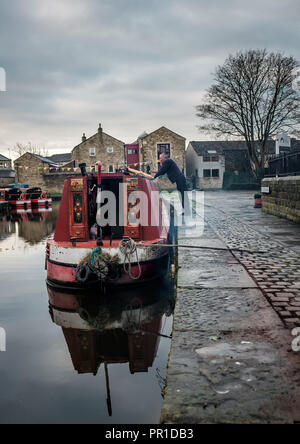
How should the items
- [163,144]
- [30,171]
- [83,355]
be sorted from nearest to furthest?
[83,355] → [30,171] → [163,144]

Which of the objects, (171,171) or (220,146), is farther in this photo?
(220,146)

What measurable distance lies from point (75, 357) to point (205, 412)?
2927 mm

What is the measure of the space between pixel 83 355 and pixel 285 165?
9.83m

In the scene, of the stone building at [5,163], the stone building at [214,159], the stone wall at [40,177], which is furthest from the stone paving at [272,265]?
the stone building at [5,163]

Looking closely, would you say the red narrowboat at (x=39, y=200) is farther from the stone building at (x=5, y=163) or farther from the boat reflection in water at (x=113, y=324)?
the stone building at (x=5, y=163)

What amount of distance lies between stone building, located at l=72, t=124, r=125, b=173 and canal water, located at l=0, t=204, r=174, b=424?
46279 millimetres

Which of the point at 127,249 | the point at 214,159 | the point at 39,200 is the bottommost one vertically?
the point at 127,249

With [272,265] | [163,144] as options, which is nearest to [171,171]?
[272,265]

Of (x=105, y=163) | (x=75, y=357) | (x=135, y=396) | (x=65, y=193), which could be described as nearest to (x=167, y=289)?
(x=65, y=193)

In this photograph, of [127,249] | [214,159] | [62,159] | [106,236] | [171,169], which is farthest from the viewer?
[62,159]

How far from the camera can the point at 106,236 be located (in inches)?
342

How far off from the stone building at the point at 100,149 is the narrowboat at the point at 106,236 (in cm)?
4599

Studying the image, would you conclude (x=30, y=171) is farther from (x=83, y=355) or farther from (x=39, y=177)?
(x=83, y=355)

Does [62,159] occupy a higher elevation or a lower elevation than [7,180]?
higher
